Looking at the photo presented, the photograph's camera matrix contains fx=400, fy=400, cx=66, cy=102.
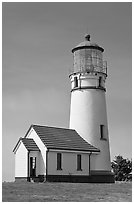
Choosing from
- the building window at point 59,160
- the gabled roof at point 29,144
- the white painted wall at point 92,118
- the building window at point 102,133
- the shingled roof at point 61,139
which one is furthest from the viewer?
the building window at point 102,133

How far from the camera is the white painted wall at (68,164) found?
21.5 meters

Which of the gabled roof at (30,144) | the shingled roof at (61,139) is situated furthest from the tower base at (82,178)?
the gabled roof at (30,144)

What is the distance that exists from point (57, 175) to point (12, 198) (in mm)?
10792

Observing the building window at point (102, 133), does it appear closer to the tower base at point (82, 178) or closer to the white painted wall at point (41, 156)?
the tower base at point (82, 178)

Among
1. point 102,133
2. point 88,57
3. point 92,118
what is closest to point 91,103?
point 92,118

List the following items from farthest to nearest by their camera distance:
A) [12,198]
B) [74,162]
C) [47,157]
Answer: [74,162]
[47,157]
[12,198]

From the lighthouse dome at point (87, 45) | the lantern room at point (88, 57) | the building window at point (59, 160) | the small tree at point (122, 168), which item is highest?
the lighthouse dome at point (87, 45)

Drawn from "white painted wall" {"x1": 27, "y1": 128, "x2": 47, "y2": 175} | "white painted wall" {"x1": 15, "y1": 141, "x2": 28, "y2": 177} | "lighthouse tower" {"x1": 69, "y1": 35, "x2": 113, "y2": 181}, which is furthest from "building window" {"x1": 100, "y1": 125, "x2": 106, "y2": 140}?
"white painted wall" {"x1": 15, "y1": 141, "x2": 28, "y2": 177}

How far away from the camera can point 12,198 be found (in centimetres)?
1110

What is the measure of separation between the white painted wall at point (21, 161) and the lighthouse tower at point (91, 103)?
4.34m

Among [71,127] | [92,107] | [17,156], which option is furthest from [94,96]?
[17,156]

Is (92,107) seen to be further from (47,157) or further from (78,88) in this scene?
(47,157)

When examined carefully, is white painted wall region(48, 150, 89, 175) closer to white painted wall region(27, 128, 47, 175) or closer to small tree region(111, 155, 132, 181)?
white painted wall region(27, 128, 47, 175)

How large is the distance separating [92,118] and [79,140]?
159 centimetres
